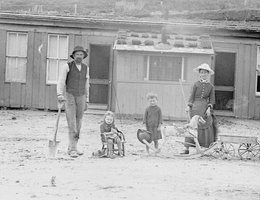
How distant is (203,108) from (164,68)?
7.66m

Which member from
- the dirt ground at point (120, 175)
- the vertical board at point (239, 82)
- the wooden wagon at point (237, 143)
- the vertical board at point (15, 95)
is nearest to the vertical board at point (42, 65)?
the vertical board at point (15, 95)

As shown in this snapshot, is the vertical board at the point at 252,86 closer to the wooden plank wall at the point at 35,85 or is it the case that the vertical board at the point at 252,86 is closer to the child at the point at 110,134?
the wooden plank wall at the point at 35,85

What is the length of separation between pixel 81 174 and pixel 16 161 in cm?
170

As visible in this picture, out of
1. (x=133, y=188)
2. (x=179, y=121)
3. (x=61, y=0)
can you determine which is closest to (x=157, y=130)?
(x=133, y=188)

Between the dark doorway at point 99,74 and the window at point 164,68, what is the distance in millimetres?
2948

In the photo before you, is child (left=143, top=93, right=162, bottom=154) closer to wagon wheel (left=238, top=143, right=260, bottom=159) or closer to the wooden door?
wagon wheel (left=238, top=143, right=260, bottom=159)

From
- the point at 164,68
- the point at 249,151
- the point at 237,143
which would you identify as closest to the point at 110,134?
the point at 237,143

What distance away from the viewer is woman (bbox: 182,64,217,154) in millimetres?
10320

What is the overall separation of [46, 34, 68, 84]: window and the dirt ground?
7.39 meters

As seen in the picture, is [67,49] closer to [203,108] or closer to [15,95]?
[15,95]

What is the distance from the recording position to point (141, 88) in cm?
1777

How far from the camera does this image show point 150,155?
32.9 ft

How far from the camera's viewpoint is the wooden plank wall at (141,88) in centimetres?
1772

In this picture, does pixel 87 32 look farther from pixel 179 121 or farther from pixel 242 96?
pixel 242 96
